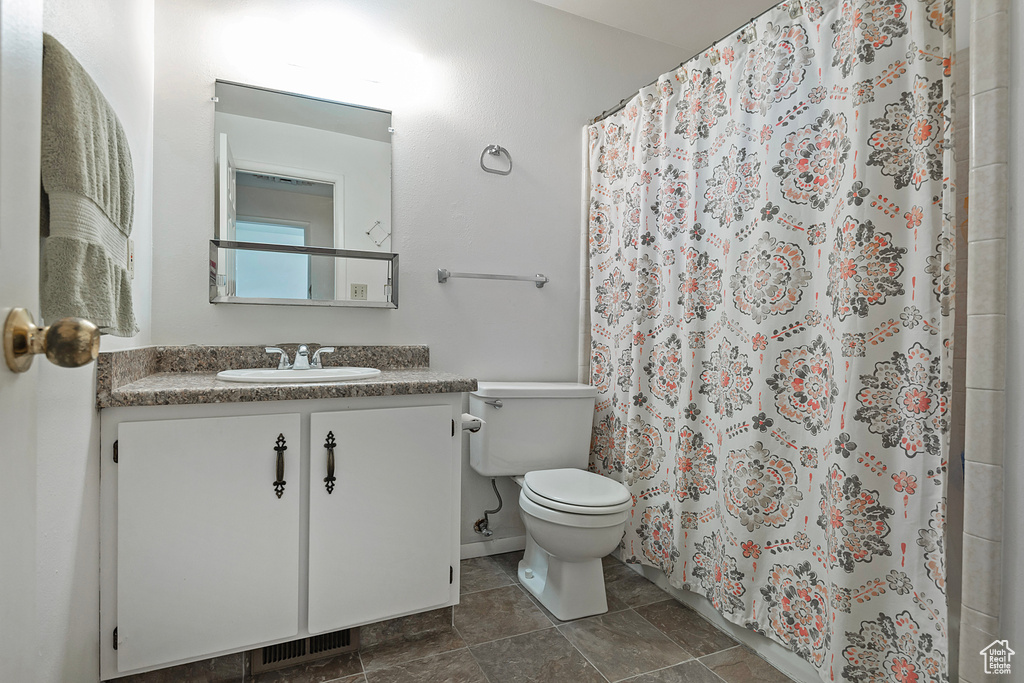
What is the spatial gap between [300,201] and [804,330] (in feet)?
5.87

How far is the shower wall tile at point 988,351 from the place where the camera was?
1.10 meters

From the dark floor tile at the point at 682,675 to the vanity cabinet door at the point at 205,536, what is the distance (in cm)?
104

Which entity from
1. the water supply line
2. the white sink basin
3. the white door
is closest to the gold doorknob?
the white door

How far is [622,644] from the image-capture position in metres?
1.70

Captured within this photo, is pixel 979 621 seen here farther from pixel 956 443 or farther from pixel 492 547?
pixel 492 547

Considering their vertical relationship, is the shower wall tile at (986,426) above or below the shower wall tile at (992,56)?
below

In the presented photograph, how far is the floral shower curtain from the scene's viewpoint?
3.99 ft

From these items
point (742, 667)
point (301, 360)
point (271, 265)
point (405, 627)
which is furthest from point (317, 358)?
point (742, 667)

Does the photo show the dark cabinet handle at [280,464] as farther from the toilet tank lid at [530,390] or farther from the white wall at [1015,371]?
Answer: the white wall at [1015,371]

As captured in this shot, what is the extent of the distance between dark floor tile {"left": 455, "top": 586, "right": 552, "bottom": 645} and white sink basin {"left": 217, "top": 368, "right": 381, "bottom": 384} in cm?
91

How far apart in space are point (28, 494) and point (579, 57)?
103 inches

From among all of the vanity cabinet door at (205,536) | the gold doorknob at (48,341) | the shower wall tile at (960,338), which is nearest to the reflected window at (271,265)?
the vanity cabinet door at (205,536)

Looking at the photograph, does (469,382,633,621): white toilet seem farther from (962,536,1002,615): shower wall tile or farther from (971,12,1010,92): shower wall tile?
(971,12,1010,92): shower wall tile

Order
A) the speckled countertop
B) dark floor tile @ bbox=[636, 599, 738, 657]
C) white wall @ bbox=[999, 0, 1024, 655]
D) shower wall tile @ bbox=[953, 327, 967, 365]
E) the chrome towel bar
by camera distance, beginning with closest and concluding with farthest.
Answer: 1. white wall @ bbox=[999, 0, 1024, 655]
2. the speckled countertop
3. shower wall tile @ bbox=[953, 327, 967, 365]
4. dark floor tile @ bbox=[636, 599, 738, 657]
5. the chrome towel bar
